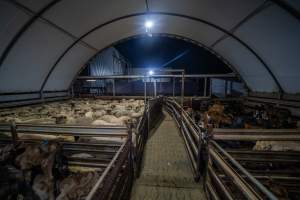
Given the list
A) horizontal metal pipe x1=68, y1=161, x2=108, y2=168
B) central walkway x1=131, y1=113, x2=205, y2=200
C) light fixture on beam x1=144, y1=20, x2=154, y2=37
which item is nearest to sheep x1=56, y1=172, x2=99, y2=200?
horizontal metal pipe x1=68, y1=161, x2=108, y2=168

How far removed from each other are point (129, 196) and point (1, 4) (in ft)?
18.3

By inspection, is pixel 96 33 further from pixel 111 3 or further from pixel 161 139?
pixel 161 139

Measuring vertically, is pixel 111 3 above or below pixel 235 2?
above

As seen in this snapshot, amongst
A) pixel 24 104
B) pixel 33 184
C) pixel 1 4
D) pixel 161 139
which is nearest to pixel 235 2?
pixel 161 139

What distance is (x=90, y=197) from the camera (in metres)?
1.17

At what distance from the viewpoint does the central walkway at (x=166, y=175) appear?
2.51 meters

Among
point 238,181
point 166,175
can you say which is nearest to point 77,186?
point 166,175

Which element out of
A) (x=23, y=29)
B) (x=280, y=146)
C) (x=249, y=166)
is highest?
(x=23, y=29)

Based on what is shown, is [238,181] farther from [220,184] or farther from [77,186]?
[77,186]

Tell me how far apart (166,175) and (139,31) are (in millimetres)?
9018

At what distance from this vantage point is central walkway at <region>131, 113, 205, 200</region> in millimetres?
2506

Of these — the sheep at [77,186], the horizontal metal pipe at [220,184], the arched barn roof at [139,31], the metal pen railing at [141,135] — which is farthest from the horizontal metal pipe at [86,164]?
the arched barn roof at [139,31]

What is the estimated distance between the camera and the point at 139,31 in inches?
392

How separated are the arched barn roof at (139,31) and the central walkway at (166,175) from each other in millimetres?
4860
